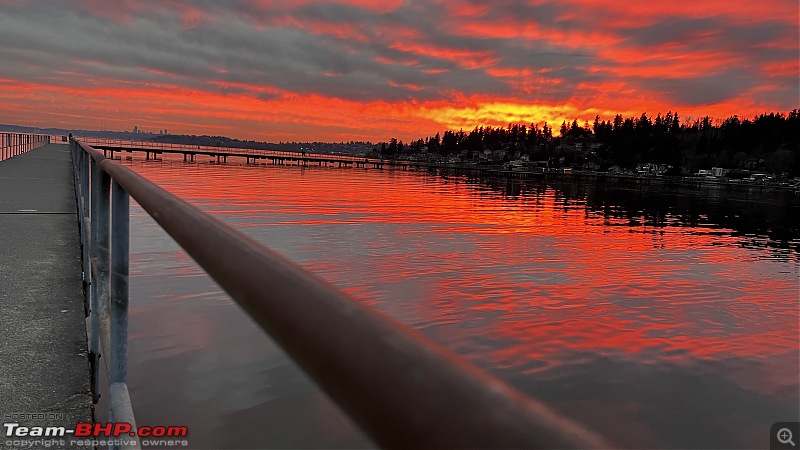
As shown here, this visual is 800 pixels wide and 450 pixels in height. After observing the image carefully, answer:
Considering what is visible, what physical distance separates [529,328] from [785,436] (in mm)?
6404

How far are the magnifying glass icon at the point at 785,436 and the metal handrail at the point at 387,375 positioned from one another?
14724 millimetres

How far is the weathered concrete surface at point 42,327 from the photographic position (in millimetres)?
2692

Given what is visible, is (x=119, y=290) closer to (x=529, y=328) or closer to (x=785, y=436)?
(x=785, y=436)

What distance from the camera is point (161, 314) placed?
626 inches

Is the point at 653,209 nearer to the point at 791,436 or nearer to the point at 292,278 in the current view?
the point at 791,436

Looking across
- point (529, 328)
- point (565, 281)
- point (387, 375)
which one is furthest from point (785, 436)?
point (387, 375)

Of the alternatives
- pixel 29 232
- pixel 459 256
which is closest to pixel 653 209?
pixel 459 256

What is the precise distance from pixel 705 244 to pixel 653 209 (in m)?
27.9

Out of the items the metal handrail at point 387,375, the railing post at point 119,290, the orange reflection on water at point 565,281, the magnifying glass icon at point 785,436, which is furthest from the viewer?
the orange reflection on water at point 565,281

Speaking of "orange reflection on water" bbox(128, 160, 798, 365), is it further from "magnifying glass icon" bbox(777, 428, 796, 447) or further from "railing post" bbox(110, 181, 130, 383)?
"railing post" bbox(110, 181, 130, 383)

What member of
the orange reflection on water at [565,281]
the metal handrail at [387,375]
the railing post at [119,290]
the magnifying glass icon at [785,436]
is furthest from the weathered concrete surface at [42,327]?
the magnifying glass icon at [785,436]

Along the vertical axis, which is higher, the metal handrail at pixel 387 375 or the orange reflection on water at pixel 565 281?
the metal handrail at pixel 387 375

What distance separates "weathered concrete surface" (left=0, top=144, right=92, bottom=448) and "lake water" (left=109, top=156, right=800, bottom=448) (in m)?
1.28

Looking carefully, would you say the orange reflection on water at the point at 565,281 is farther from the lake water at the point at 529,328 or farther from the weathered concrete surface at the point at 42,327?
the weathered concrete surface at the point at 42,327
